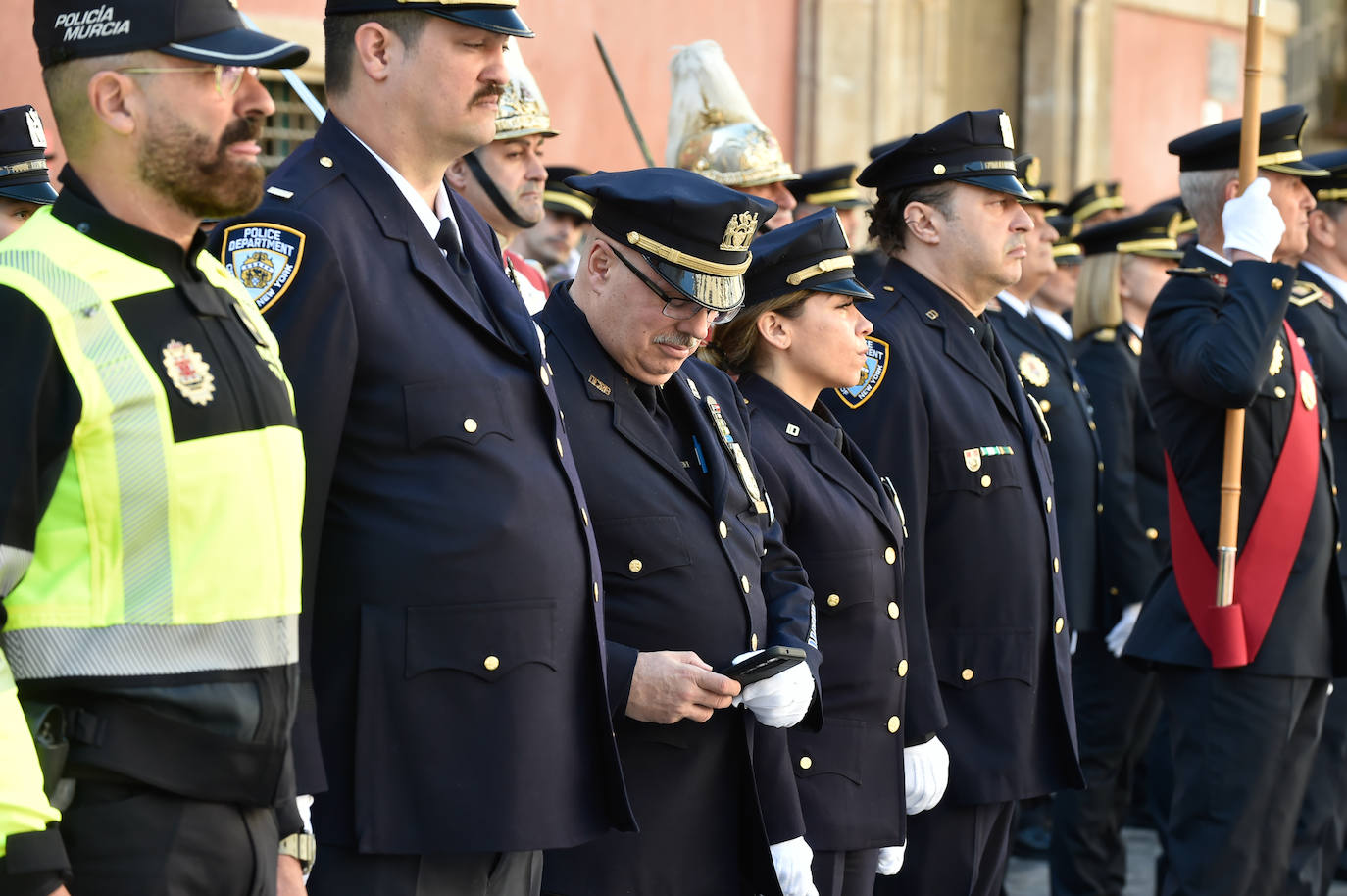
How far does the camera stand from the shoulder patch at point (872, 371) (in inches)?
176

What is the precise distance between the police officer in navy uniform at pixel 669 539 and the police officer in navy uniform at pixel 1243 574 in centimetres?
208

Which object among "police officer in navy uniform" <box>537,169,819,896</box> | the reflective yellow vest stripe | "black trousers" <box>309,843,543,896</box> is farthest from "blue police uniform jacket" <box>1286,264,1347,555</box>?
the reflective yellow vest stripe

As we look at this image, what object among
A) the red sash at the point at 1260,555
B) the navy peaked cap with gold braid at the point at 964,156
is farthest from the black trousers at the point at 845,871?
the navy peaked cap with gold braid at the point at 964,156

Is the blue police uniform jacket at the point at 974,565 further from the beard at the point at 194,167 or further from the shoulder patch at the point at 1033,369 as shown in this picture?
the beard at the point at 194,167

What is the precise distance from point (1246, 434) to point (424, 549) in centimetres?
328

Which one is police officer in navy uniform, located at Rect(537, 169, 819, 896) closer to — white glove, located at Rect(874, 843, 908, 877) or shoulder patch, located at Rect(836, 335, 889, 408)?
white glove, located at Rect(874, 843, 908, 877)

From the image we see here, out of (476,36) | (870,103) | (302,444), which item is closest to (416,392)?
(302,444)

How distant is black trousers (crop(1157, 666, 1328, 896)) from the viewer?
5.15 meters

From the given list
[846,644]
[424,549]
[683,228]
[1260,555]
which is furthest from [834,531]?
[1260,555]

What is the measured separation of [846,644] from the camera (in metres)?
3.92

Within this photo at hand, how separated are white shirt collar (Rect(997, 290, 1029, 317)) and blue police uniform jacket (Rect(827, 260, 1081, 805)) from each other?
246 centimetres

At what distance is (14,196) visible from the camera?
455cm

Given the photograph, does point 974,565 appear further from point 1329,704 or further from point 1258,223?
point 1329,704

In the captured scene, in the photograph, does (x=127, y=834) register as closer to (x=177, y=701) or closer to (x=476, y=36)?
(x=177, y=701)
